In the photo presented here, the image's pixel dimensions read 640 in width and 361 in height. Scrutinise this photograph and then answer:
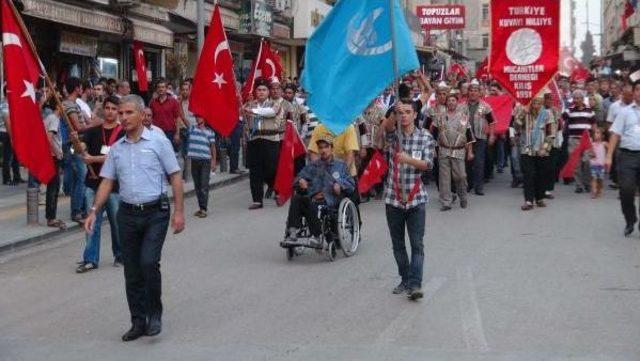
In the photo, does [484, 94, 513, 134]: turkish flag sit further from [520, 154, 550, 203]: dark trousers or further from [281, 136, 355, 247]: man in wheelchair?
[281, 136, 355, 247]: man in wheelchair

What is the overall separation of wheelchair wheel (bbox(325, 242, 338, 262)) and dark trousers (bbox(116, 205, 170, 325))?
332 centimetres

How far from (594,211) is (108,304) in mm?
8161

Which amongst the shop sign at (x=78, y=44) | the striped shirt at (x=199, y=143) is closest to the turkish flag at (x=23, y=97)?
the striped shirt at (x=199, y=143)

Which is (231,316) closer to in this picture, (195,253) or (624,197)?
(195,253)

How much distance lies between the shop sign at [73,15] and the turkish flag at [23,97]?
820cm

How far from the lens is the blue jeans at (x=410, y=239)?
8.29 metres

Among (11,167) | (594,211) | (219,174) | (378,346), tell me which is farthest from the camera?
(219,174)

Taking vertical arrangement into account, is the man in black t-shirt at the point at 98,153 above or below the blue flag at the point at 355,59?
below

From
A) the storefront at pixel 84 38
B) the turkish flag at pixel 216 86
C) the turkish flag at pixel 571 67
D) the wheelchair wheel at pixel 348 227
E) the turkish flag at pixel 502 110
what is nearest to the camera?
the wheelchair wheel at pixel 348 227

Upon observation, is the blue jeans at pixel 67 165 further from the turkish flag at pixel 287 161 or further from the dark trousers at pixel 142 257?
the dark trousers at pixel 142 257

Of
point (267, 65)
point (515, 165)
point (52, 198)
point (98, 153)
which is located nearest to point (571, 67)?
point (515, 165)

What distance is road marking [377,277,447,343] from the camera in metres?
6.98

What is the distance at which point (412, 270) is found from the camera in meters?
8.30

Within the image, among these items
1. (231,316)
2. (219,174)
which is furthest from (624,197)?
(219,174)
